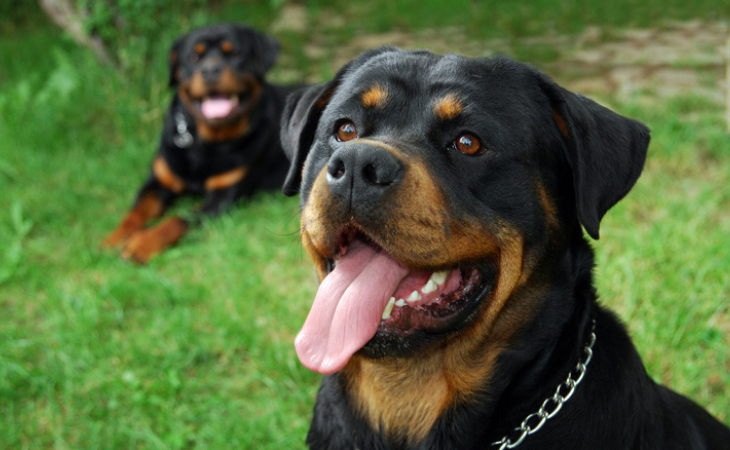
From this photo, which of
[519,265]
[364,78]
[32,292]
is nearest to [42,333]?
[32,292]

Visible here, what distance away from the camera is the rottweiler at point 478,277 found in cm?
173

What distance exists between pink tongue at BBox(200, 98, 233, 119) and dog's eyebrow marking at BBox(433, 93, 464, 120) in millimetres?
2967

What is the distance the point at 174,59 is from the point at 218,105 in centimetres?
58

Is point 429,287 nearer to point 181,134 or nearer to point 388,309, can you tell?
point 388,309

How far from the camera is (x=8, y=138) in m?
5.20

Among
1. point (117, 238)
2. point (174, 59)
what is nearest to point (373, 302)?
point (117, 238)

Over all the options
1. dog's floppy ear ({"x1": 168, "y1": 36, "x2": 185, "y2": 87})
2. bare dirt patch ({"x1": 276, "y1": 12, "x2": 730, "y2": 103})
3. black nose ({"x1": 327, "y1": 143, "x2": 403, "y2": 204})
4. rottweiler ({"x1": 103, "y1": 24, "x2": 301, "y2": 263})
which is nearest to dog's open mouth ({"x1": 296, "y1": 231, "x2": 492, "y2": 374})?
black nose ({"x1": 327, "y1": 143, "x2": 403, "y2": 204})

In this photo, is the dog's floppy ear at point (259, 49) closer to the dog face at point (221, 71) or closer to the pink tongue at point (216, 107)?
the dog face at point (221, 71)

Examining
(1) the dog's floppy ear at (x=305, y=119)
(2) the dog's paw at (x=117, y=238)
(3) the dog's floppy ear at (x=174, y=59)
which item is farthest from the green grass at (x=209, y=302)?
(3) the dog's floppy ear at (x=174, y=59)

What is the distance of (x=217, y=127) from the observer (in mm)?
4656

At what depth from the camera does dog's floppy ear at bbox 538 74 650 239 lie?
177 centimetres

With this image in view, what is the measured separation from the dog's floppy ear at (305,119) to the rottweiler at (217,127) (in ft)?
7.24

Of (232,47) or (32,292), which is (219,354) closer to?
(32,292)

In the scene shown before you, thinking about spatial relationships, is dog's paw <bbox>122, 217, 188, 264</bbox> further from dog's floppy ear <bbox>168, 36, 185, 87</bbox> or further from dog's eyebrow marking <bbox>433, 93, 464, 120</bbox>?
dog's eyebrow marking <bbox>433, 93, 464, 120</bbox>
